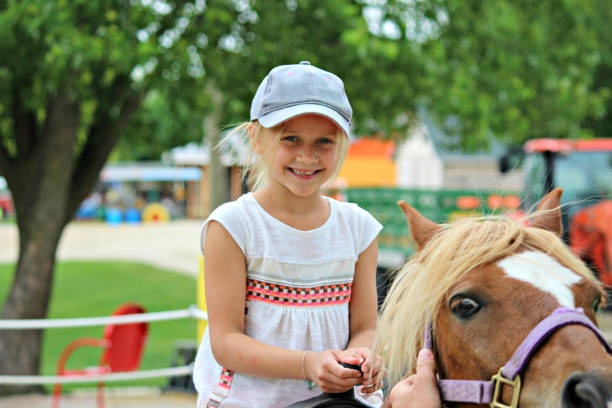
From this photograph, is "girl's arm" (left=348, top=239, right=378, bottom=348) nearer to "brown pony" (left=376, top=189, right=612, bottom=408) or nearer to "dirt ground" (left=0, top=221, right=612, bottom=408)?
"brown pony" (left=376, top=189, right=612, bottom=408)

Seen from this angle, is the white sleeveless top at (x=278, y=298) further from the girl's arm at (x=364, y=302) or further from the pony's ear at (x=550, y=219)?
the pony's ear at (x=550, y=219)

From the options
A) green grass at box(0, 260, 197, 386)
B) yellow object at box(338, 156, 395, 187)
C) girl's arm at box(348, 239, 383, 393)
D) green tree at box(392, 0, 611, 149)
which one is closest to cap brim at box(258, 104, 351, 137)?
girl's arm at box(348, 239, 383, 393)

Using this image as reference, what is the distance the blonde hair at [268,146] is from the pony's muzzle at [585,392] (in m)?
0.72

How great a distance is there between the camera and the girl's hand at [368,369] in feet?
4.24

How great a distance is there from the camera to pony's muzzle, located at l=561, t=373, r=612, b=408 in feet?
3.23

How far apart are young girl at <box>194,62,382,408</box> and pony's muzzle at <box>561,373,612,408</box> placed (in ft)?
1.42

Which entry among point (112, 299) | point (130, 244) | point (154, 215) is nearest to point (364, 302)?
point (112, 299)

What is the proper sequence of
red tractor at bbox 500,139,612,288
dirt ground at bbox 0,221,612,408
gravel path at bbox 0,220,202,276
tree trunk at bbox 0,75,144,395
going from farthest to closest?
gravel path at bbox 0,220,202,276
red tractor at bbox 500,139,612,288
tree trunk at bbox 0,75,144,395
dirt ground at bbox 0,221,612,408

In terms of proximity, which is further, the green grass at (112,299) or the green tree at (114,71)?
the green grass at (112,299)

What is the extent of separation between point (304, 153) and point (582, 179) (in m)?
9.16

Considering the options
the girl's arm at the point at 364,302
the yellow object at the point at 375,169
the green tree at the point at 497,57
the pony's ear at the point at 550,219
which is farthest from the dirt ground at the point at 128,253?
the yellow object at the point at 375,169

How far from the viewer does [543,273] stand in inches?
48.6

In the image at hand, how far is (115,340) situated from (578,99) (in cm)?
684

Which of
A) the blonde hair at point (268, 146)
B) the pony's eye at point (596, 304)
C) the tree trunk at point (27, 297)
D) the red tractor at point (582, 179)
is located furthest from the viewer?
the red tractor at point (582, 179)
